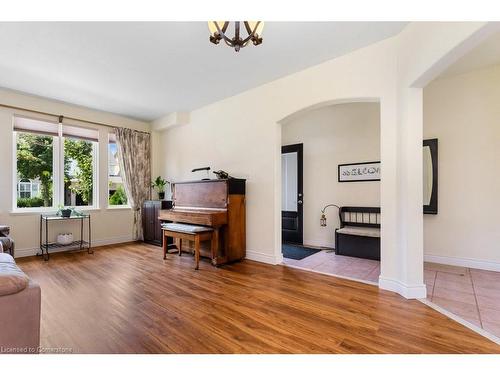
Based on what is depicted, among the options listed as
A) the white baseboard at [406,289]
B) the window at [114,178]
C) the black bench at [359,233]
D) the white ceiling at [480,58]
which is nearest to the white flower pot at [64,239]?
the window at [114,178]

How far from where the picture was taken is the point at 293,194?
512 centimetres

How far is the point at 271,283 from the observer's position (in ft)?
9.36

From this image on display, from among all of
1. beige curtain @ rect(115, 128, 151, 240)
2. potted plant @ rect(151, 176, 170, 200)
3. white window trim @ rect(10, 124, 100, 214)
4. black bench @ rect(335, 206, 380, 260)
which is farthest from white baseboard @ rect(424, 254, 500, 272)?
white window trim @ rect(10, 124, 100, 214)

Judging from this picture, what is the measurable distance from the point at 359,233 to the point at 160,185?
4073 millimetres

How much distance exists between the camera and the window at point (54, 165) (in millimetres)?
4219

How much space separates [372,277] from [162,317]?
2400mm

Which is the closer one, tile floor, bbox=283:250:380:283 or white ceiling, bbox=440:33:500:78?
white ceiling, bbox=440:33:500:78

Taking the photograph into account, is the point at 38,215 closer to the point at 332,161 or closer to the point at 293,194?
the point at 293,194

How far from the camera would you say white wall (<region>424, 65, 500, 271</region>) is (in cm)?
324

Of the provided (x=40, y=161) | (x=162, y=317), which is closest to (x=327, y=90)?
(x=162, y=317)

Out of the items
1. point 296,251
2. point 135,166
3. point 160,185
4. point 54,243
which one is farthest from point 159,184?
point 296,251

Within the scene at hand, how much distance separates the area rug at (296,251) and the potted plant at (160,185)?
2915 millimetres

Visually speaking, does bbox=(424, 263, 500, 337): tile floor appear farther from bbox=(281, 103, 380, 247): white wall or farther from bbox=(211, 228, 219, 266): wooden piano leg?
bbox=(211, 228, 219, 266): wooden piano leg

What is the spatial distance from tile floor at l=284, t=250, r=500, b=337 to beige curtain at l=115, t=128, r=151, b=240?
3.51 metres
